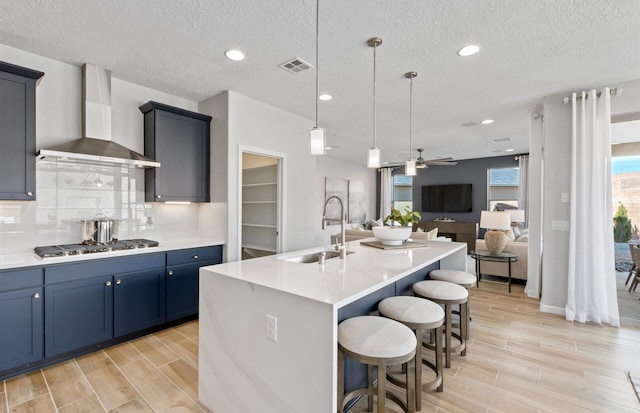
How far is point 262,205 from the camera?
4.78m

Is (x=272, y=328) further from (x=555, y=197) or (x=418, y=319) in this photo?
(x=555, y=197)

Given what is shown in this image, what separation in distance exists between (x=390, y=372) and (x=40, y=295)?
112 inches

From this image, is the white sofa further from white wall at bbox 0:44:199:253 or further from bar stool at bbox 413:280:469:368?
white wall at bbox 0:44:199:253

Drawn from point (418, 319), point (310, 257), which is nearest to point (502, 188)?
point (310, 257)

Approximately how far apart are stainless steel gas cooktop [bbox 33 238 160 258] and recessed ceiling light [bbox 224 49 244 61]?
6.63 ft

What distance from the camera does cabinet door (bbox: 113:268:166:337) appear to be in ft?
9.06

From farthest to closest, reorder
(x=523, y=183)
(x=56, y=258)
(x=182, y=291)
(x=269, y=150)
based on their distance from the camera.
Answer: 1. (x=523, y=183)
2. (x=269, y=150)
3. (x=182, y=291)
4. (x=56, y=258)

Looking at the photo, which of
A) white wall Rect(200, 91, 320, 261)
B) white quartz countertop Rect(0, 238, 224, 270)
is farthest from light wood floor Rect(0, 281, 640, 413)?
white wall Rect(200, 91, 320, 261)

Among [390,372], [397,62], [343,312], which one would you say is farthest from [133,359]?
[397,62]

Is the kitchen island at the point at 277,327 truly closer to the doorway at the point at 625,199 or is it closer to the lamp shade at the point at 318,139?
the lamp shade at the point at 318,139

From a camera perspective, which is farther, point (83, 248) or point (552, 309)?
point (552, 309)

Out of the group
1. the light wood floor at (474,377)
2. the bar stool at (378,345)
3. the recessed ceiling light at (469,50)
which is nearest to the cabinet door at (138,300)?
the light wood floor at (474,377)

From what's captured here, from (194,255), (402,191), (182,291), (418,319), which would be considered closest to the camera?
(418,319)

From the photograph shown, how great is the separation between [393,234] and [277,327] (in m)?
1.73
